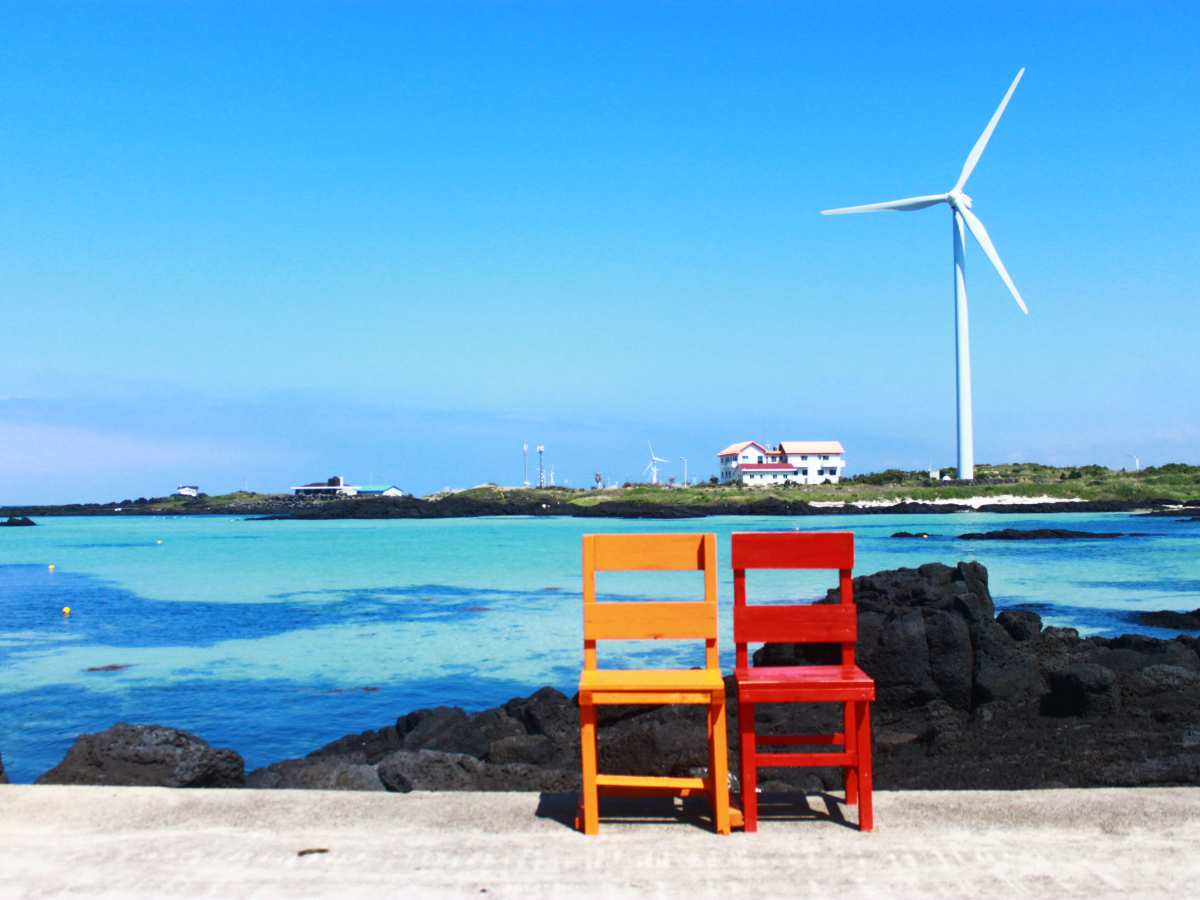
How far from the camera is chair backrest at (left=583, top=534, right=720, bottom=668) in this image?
16.1 ft

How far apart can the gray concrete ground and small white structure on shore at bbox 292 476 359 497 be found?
171m

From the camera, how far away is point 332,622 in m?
26.7

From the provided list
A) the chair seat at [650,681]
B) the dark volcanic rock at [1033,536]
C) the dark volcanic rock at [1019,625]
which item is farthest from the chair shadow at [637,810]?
the dark volcanic rock at [1033,536]

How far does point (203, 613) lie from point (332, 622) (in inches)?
228

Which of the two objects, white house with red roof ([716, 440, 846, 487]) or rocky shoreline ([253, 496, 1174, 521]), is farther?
white house with red roof ([716, 440, 846, 487])

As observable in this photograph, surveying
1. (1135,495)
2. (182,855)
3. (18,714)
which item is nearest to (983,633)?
(182,855)

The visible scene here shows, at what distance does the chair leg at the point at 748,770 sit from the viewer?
461 centimetres

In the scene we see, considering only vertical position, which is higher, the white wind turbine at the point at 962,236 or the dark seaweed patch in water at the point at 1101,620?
the white wind turbine at the point at 962,236

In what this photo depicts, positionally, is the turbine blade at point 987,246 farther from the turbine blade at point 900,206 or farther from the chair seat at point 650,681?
the chair seat at point 650,681

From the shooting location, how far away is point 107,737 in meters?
7.65

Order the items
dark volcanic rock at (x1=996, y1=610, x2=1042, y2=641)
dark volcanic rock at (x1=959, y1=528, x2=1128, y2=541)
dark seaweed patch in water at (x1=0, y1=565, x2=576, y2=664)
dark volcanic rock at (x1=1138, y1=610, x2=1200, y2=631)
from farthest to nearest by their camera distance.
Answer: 1. dark volcanic rock at (x1=959, y1=528, x2=1128, y2=541)
2. dark seaweed patch in water at (x1=0, y1=565, x2=576, y2=664)
3. dark volcanic rock at (x1=1138, y1=610, x2=1200, y2=631)
4. dark volcanic rock at (x1=996, y1=610, x2=1042, y2=641)

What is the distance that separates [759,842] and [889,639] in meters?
7.96

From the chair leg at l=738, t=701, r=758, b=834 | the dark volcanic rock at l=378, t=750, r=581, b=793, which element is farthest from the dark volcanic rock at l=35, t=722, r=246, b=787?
the chair leg at l=738, t=701, r=758, b=834

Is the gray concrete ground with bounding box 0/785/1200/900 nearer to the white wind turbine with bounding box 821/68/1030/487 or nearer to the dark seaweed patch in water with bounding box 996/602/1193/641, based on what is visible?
the dark seaweed patch in water with bounding box 996/602/1193/641
